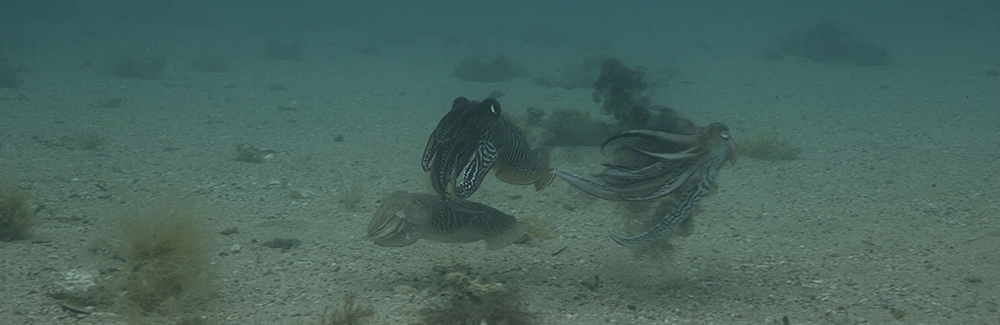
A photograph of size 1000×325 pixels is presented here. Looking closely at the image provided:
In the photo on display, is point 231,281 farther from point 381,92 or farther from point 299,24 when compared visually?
point 299,24

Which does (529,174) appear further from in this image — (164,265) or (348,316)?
(164,265)

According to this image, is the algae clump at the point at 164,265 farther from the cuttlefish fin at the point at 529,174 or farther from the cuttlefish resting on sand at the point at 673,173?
the cuttlefish resting on sand at the point at 673,173

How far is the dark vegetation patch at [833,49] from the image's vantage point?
94.8 ft

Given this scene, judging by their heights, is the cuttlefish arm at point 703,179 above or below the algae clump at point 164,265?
above

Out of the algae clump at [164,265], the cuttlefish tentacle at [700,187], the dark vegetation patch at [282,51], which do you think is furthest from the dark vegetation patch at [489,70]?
the cuttlefish tentacle at [700,187]

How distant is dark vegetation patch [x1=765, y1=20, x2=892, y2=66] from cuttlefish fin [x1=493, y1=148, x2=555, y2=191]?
28.4 metres

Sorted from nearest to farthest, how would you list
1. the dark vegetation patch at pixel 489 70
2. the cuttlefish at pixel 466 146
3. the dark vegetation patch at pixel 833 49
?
the cuttlefish at pixel 466 146
the dark vegetation patch at pixel 489 70
the dark vegetation patch at pixel 833 49

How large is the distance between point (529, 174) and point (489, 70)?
22.3 m

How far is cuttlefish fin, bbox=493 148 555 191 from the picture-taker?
4.71 meters

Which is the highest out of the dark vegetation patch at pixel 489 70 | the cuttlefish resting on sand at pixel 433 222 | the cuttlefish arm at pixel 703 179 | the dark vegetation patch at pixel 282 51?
the cuttlefish arm at pixel 703 179

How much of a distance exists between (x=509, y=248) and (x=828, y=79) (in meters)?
22.3

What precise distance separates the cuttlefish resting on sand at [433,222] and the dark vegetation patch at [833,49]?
94.3 ft

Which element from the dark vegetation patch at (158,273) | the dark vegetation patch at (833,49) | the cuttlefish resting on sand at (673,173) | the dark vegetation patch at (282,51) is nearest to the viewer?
the cuttlefish resting on sand at (673,173)

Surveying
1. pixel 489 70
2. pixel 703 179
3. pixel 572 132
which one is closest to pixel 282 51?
pixel 489 70
